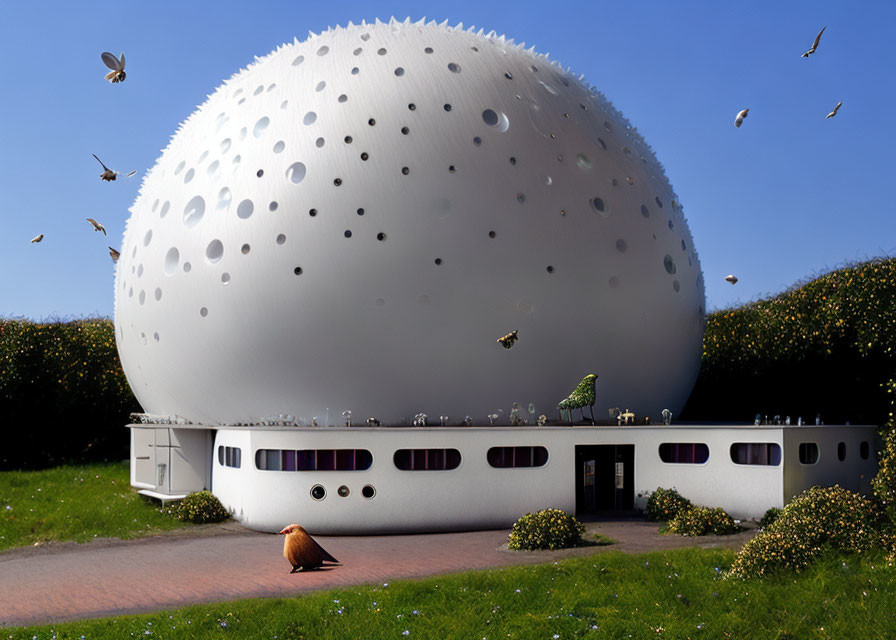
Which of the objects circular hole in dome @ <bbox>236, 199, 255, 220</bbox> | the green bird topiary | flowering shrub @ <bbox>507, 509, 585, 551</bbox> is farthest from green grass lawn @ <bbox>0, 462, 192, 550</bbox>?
the green bird topiary

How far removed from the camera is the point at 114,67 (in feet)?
58.1

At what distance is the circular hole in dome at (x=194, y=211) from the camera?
2166cm

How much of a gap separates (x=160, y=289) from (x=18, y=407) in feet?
40.5

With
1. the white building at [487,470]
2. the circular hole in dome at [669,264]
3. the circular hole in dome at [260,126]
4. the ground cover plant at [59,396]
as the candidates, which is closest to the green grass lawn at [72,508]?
the white building at [487,470]

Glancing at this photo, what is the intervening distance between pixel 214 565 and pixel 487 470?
21.5 ft

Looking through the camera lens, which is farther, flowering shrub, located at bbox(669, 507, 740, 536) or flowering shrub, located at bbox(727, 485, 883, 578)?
flowering shrub, located at bbox(669, 507, 740, 536)

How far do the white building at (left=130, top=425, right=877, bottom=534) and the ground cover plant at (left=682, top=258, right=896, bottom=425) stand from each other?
3.89 m

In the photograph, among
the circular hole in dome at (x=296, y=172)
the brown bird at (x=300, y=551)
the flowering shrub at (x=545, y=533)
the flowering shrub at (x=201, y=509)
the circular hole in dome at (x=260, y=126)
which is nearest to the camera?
the brown bird at (x=300, y=551)

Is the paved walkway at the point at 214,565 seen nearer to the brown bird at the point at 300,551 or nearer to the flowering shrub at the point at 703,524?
the brown bird at the point at 300,551

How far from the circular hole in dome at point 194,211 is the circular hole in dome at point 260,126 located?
2.22 m

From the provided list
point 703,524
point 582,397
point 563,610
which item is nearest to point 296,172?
point 582,397

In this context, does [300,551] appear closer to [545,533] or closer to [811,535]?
[545,533]

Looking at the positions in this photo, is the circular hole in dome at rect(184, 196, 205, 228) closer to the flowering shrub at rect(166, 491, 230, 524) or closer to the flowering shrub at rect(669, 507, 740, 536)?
the flowering shrub at rect(166, 491, 230, 524)

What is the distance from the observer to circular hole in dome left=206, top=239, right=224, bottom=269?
820 inches
